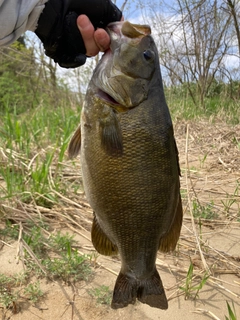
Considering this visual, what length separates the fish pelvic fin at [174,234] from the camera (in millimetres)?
1707

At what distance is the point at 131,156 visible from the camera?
153 centimetres

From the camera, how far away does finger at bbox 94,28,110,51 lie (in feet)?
5.43

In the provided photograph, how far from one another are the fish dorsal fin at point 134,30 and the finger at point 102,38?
0.33ft

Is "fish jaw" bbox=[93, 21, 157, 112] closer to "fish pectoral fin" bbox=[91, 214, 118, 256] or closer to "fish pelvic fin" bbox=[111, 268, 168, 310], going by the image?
"fish pectoral fin" bbox=[91, 214, 118, 256]

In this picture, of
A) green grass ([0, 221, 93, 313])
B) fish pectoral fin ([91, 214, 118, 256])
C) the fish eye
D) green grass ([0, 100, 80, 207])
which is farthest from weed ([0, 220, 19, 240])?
the fish eye

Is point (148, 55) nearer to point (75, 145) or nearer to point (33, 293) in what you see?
point (75, 145)

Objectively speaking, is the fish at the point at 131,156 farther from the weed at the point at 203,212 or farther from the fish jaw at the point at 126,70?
the weed at the point at 203,212

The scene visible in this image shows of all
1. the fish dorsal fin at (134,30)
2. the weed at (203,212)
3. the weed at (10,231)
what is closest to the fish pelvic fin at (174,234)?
the fish dorsal fin at (134,30)

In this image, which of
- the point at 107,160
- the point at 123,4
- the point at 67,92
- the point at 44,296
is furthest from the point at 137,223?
the point at 67,92

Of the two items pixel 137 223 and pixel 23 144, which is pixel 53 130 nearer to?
pixel 23 144

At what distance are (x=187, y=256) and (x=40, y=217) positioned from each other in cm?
111

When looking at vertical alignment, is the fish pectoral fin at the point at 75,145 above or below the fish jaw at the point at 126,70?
below

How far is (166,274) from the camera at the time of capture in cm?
239

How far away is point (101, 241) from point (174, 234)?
1.15ft
